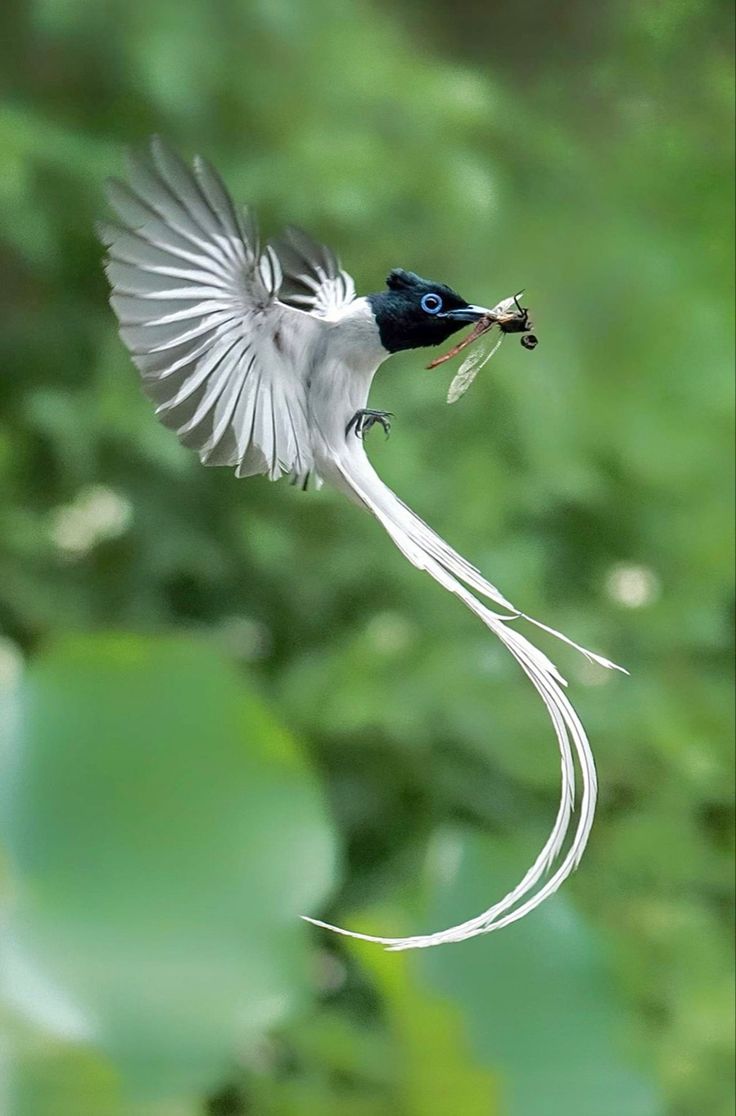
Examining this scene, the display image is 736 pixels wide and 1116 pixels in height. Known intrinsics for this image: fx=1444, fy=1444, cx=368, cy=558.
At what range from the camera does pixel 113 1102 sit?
71 cm

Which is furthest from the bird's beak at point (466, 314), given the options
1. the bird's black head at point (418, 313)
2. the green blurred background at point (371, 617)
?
the green blurred background at point (371, 617)

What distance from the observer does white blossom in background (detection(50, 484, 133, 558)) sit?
101 cm

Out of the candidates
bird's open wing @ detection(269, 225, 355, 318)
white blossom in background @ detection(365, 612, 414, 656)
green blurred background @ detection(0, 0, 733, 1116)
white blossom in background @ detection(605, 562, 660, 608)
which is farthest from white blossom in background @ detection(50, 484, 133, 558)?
bird's open wing @ detection(269, 225, 355, 318)

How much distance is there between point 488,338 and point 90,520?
0.82m

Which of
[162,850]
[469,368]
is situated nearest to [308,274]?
[469,368]

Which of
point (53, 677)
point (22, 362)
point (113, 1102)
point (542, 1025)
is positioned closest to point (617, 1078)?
point (542, 1025)

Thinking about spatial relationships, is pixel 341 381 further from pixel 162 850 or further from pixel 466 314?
pixel 162 850

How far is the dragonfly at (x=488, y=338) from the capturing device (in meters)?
0.21

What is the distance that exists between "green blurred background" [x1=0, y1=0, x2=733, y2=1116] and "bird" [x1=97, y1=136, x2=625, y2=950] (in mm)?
567

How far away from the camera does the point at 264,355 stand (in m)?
0.20

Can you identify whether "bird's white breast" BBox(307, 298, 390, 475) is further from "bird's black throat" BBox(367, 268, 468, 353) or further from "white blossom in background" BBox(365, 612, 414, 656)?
"white blossom in background" BBox(365, 612, 414, 656)

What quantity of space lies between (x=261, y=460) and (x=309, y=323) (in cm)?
3

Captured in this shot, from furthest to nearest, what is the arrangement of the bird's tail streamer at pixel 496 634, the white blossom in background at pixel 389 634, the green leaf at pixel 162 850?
the white blossom in background at pixel 389 634, the green leaf at pixel 162 850, the bird's tail streamer at pixel 496 634

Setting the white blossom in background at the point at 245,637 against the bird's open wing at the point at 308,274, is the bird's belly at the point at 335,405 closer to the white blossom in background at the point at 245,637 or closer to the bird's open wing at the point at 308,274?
the bird's open wing at the point at 308,274
